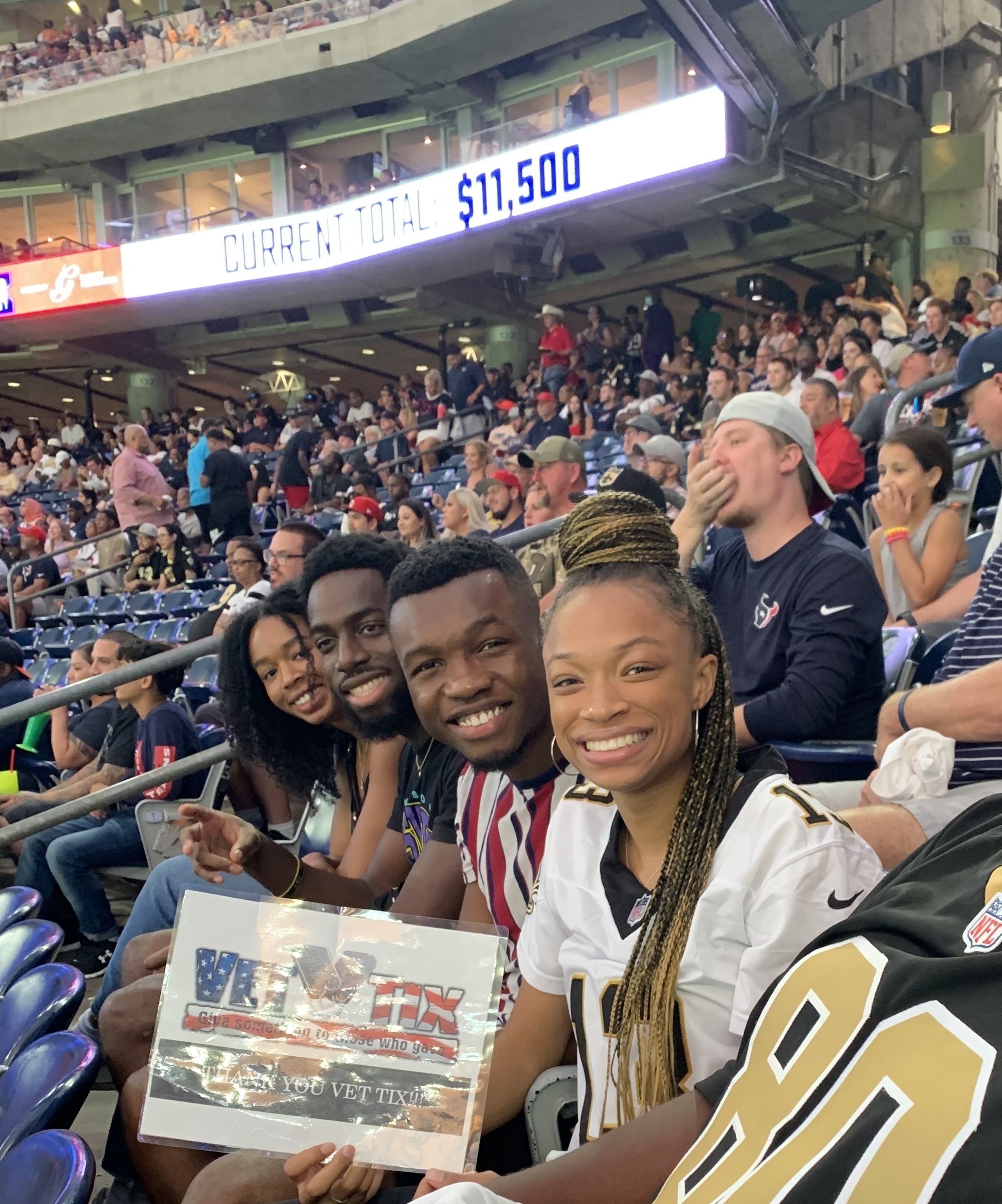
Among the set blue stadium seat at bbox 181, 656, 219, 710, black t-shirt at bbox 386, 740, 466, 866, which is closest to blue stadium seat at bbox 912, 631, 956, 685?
black t-shirt at bbox 386, 740, 466, 866

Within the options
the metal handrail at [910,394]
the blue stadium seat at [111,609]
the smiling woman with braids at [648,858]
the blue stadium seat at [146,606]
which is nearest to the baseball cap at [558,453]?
the metal handrail at [910,394]

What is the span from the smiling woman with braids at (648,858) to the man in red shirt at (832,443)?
165 inches

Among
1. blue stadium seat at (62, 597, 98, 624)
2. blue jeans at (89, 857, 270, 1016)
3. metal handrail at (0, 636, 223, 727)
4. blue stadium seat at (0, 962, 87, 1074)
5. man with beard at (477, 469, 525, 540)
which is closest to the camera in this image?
blue stadium seat at (0, 962, 87, 1074)

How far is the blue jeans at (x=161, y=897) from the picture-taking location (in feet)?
8.61

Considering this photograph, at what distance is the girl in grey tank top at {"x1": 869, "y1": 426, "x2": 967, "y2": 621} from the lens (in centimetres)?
355

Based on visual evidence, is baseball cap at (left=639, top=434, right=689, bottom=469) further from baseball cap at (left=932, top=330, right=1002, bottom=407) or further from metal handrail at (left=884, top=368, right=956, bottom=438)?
baseball cap at (left=932, top=330, right=1002, bottom=407)

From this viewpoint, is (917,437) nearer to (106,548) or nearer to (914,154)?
(106,548)

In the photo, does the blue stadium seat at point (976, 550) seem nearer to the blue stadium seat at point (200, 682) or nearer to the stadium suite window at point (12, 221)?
the blue stadium seat at point (200, 682)

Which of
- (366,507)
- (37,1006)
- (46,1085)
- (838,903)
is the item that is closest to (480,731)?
(838,903)

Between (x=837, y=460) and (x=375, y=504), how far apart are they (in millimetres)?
2498

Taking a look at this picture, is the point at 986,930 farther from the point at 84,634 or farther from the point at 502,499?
the point at 84,634

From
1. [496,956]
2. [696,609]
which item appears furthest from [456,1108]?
[696,609]

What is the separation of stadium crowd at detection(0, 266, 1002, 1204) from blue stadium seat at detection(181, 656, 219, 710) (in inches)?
27.5

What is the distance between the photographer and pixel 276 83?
642 inches
